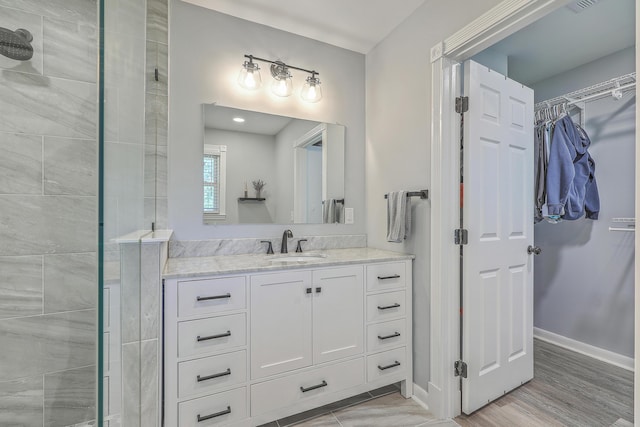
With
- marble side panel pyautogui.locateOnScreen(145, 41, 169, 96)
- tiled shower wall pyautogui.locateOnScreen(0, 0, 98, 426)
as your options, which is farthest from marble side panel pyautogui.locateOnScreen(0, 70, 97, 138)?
marble side panel pyautogui.locateOnScreen(145, 41, 169, 96)

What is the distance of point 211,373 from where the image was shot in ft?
4.51

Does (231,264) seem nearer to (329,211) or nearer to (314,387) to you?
(314,387)

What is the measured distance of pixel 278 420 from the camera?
163cm

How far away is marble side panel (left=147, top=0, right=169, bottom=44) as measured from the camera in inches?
69.8

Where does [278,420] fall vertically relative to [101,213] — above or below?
below

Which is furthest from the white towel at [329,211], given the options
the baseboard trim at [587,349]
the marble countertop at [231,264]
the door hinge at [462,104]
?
the baseboard trim at [587,349]

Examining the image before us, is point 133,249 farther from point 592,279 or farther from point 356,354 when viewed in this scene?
point 592,279

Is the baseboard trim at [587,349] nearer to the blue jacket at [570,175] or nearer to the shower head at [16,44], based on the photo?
the blue jacket at [570,175]

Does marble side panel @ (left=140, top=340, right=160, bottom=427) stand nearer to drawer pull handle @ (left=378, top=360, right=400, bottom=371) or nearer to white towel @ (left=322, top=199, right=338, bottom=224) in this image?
drawer pull handle @ (left=378, top=360, right=400, bottom=371)

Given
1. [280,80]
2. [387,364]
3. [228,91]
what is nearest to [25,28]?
[228,91]

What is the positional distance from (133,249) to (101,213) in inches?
17.6

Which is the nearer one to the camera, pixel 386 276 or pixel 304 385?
pixel 304 385

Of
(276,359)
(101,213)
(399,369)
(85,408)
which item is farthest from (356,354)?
(101,213)

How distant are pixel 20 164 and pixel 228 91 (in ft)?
3.93
